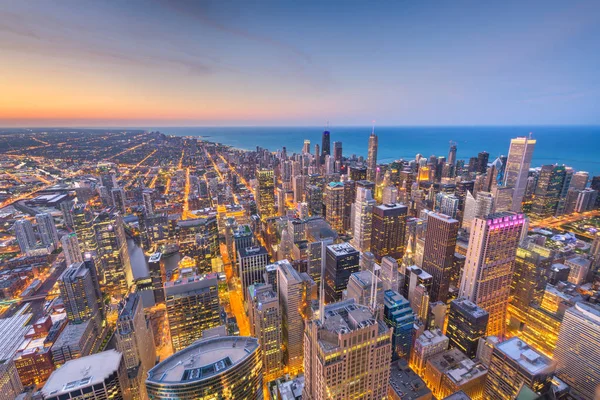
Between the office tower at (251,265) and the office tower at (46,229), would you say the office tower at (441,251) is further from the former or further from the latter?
the office tower at (46,229)

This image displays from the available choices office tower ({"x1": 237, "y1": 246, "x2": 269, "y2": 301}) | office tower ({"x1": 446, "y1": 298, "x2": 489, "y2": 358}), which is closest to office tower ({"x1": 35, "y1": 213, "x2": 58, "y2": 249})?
office tower ({"x1": 237, "y1": 246, "x2": 269, "y2": 301})

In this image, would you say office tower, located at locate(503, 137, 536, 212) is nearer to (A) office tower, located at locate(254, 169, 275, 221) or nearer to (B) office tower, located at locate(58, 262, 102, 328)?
(A) office tower, located at locate(254, 169, 275, 221)

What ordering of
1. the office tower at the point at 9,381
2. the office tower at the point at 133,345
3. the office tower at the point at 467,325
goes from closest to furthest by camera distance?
the office tower at the point at 9,381 → the office tower at the point at 133,345 → the office tower at the point at 467,325

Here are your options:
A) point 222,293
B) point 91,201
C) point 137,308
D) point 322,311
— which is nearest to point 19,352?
point 137,308

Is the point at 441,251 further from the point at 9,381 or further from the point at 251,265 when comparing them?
the point at 9,381

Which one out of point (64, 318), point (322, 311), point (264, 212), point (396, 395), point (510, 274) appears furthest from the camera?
point (264, 212)

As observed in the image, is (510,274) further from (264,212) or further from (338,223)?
(264,212)

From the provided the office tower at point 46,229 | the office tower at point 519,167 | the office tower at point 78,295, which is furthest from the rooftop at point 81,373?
the office tower at point 519,167
